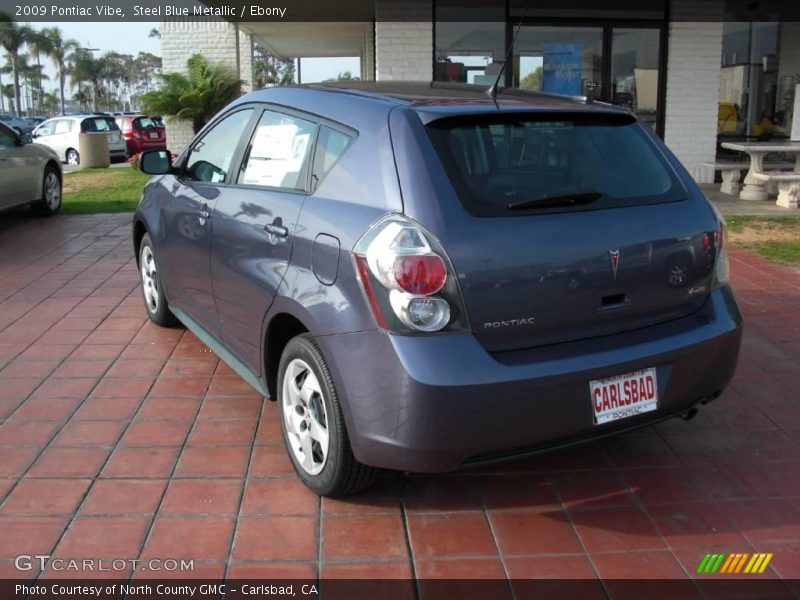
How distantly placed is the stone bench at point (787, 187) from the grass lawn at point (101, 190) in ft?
30.6

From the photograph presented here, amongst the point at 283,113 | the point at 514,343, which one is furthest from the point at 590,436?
the point at 283,113

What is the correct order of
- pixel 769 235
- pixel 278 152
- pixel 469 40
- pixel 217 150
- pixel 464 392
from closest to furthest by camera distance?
pixel 464 392, pixel 278 152, pixel 217 150, pixel 769 235, pixel 469 40

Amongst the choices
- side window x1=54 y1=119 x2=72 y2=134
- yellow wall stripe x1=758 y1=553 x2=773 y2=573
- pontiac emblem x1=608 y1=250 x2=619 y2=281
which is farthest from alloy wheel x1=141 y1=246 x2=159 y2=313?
side window x1=54 y1=119 x2=72 y2=134

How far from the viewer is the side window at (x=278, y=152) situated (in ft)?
12.1

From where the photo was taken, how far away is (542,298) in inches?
119

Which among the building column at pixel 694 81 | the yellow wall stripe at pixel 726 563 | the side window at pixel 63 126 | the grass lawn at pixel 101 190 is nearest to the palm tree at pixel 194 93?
the grass lawn at pixel 101 190

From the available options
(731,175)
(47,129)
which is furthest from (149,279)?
(47,129)

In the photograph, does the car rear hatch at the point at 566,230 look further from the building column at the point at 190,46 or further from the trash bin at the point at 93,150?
the trash bin at the point at 93,150

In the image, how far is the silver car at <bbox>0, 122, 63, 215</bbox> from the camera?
410 inches

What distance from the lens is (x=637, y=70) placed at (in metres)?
13.8

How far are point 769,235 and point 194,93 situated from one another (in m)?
11.9

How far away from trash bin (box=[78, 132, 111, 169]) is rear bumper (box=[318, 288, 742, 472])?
17939 millimetres

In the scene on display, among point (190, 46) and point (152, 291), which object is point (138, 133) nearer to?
point (190, 46)
